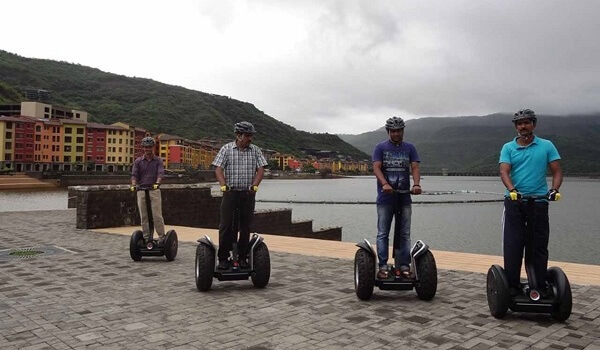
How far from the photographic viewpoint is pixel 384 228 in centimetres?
544

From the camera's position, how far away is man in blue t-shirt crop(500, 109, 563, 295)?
452 centimetres

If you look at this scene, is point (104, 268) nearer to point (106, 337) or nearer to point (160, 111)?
point (106, 337)

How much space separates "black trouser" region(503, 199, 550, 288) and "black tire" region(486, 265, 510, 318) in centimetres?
16

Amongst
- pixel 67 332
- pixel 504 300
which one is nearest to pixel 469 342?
pixel 504 300

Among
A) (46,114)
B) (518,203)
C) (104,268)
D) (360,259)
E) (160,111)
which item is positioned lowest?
(104,268)

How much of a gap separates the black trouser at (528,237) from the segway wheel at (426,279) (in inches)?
31.3

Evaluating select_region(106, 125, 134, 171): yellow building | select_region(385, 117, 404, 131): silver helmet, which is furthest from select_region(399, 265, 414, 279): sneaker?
select_region(106, 125, 134, 171): yellow building

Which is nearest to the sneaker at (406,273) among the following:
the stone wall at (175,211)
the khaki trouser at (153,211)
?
the khaki trouser at (153,211)

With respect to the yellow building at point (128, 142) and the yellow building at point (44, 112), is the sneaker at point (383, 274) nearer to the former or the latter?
the yellow building at point (128, 142)

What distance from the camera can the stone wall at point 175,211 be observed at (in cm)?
1245

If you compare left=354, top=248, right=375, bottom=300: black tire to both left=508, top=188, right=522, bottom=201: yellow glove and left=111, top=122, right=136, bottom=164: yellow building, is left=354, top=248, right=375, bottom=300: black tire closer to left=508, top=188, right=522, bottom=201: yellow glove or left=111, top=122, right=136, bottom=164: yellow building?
left=508, top=188, right=522, bottom=201: yellow glove

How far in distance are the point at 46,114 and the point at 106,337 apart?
108 meters

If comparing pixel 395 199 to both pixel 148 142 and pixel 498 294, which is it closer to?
pixel 498 294

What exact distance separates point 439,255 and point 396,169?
3.97 m
